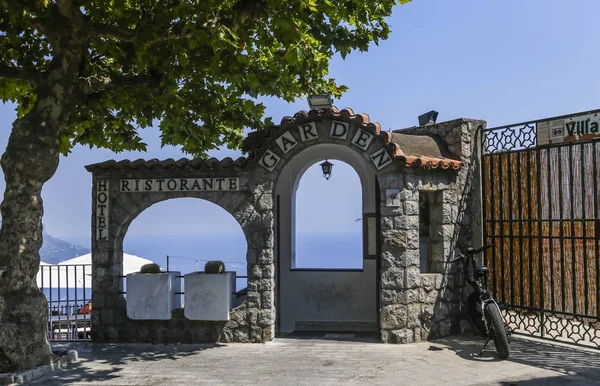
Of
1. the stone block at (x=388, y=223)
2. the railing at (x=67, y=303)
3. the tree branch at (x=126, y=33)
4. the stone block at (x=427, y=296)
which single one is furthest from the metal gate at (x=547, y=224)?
the railing at (x=67, y=303)

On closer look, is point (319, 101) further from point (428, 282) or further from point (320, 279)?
point (320, 279)

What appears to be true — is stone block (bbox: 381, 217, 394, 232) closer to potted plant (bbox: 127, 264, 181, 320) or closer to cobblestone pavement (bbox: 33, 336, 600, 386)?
cobblestone pavement (bbox: 33, 336, 600, 386)

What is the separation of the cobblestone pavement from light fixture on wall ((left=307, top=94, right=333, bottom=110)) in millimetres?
3790

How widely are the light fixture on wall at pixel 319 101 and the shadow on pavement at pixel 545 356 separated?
414 cm

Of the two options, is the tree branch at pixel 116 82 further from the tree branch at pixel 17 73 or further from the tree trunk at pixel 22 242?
the tree trunk at pixel 22 242

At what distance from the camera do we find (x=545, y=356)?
859 cm

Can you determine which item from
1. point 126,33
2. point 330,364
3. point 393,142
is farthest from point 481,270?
point 126,33

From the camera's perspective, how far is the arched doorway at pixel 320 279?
11.6 meters

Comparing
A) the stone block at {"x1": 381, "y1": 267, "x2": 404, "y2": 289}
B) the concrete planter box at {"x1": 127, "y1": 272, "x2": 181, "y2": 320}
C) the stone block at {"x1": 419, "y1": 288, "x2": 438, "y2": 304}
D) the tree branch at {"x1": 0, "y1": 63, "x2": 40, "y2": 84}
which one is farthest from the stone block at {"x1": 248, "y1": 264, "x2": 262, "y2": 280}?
the tree branch at {"x1": 0, "y1": 63, "x2": 40, "y2": 84}

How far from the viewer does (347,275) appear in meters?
11.8

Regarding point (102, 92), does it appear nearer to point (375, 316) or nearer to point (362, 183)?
point (362, 183)

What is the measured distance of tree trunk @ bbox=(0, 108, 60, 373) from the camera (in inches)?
320

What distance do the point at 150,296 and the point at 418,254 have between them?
438 cm

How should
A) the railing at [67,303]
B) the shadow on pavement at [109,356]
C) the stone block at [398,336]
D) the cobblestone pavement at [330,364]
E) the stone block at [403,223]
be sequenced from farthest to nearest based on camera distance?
the railing at [67,303] → the stone block at [403,223] → the stone block at [398,336] → the shadow on pavement at [109,356] → the cobblestone pavement at [330,364]
